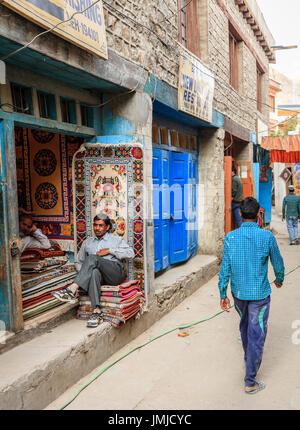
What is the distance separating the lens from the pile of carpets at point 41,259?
5137mm

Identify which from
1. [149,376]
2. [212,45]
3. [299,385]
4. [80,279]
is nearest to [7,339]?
[80,279]

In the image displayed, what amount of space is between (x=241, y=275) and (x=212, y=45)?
5902 mm

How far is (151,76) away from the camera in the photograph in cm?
525

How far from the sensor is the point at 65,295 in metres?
4.17

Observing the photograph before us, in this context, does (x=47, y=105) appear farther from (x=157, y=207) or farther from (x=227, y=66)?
(x=227, y=66)

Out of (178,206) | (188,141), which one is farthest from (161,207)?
(188,141)

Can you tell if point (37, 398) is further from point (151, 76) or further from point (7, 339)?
point (151, 76)

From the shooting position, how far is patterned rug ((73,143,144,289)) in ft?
15.8

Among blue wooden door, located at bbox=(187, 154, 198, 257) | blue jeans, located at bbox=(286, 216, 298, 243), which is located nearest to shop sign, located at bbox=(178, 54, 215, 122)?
blue wooden door, located at bbox=(187, 154, 198, 257)

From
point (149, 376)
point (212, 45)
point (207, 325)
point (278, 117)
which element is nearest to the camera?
point (149, 376)

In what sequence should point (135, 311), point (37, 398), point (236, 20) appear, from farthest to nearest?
1. point (236, 20)
2. point (135, 311)
3. point (37, 398)

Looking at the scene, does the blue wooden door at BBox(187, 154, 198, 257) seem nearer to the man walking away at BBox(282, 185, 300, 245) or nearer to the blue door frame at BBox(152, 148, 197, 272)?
the blue door frame at BBox(152, 148, 197, 272)

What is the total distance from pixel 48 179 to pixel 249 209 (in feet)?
9.64

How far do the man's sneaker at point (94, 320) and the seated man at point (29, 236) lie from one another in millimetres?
1519
